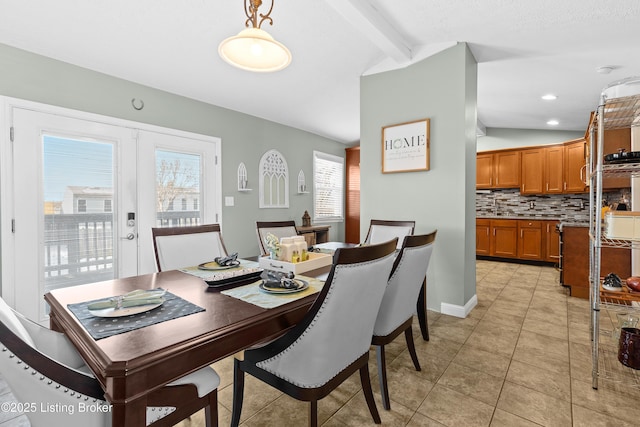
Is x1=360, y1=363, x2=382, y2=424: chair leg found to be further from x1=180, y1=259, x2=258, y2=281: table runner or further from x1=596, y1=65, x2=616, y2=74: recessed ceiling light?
x1=596, y1=65, x2=616, y2=74: recessed ceiling light

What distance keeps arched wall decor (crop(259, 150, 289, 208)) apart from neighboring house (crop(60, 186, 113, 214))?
202 centimetres

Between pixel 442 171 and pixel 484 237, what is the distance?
3.48 meters

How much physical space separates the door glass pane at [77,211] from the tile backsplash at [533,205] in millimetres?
6245

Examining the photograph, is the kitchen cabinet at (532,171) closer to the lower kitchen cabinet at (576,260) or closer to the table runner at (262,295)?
the lower kitchen cabinet at (576,260)

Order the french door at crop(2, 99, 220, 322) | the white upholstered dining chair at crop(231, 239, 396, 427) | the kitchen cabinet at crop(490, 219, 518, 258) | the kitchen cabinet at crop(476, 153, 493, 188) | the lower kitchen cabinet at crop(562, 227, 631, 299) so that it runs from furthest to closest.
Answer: the kitchen cabinet at crop(476, 153, 493, 188) → the kitchen cabinet at crop(490, 219, 518, 258) → the lower kitchen cabinet at crop(562, 227, 631, 299) → the french door at crop(2, 99, 220, 322) → the white upholstered dining chair at crop(231, 239, 396, 427)

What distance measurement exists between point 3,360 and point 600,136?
284 centimetres

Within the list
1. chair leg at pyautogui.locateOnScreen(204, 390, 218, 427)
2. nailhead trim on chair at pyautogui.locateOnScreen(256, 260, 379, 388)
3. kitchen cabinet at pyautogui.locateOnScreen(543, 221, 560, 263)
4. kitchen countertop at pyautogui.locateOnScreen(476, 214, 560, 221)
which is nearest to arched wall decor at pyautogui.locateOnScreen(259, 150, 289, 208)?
nailhead trim on chair at pyautogui.locateOnScreen(256, 260, 379, 388)

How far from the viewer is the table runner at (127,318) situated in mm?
1002

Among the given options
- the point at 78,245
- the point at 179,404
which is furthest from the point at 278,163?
the point at 179,404

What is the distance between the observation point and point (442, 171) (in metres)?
3.11

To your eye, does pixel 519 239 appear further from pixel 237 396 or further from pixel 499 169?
pixel 237 396

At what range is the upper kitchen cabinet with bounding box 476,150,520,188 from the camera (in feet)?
18.5

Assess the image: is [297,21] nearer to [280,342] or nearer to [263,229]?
[263,229]

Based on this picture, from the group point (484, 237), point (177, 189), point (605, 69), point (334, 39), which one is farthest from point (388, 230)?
point (484, 237)
